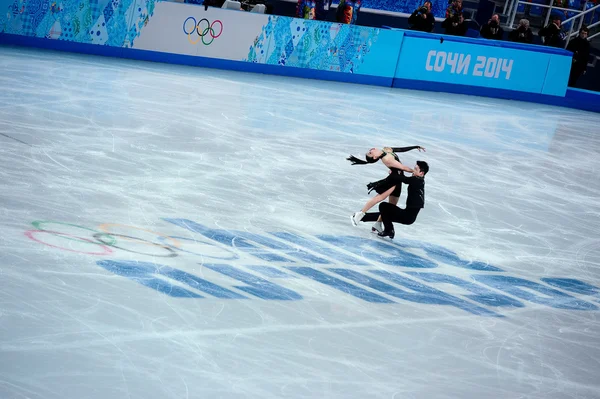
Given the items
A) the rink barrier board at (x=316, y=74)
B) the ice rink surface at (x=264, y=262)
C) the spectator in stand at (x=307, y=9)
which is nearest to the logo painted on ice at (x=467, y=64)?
the rink barrier board at (x=316, y=74)

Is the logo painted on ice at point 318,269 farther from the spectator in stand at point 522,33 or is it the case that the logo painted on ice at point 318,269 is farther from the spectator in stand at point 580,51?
the spectator in stand at point 580,51

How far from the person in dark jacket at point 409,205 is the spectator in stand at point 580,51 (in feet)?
47.3

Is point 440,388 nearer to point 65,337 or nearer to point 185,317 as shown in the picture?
point 185,317

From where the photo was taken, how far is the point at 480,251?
802 cm

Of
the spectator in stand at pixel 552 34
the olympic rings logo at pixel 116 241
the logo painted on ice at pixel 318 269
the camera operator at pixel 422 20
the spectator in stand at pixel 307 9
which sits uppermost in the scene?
the spectator in stand at pixel 552 34

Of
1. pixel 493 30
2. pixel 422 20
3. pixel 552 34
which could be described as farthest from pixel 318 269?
pixel 552 34

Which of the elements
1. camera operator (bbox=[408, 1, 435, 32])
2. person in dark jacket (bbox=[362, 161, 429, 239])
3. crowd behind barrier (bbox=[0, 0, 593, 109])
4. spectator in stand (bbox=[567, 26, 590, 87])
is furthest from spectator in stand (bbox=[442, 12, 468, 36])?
person in dark jacket (bbox=[362, 161, 429, 239])

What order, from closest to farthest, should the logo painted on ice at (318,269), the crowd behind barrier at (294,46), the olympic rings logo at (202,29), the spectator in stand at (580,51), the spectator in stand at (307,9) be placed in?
the logo painted on ice at (318,269), the crowd behind barrier at (294,46), the olympic rings logo at (202,29), the spectator in stand at (307,9), the spectator in stand at (580,51)

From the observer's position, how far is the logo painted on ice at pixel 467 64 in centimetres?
1980

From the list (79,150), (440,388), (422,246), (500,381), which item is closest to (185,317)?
(440,388)

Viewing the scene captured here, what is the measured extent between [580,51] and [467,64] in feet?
9.94

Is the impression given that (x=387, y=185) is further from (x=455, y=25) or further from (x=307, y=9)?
(x=455, y=25)

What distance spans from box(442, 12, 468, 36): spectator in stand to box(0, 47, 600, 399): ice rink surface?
756cm

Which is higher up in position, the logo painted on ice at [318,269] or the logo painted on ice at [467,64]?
the logo painted on ice at [467,64]
